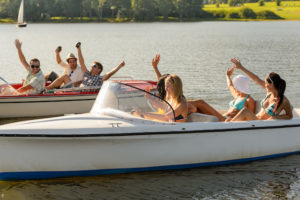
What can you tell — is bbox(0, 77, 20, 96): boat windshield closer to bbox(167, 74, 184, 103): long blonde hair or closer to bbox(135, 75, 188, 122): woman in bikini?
bbox(135, 75, 188, 122): woman in bikini

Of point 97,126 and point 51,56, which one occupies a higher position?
point 97,126

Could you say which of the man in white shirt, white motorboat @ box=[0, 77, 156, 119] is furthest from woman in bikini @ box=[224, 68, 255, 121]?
the man in white shirt

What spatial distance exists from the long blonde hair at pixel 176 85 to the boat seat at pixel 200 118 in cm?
45

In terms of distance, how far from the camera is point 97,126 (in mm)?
7199

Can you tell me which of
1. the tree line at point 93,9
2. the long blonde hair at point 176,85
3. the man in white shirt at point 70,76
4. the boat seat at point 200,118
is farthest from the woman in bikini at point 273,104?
the tree line at point 93,9

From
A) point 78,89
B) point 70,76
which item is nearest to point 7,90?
point 70,76

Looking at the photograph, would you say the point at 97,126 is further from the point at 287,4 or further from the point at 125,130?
the point at 287,4

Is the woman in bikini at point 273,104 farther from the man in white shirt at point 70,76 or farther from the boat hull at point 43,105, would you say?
the boat hull at point 43,105

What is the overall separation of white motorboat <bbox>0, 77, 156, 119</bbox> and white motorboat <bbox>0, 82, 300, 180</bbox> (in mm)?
4947

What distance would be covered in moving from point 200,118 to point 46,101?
5940 millimetres

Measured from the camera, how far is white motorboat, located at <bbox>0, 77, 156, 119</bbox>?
12695 mm

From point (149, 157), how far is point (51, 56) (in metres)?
28.9

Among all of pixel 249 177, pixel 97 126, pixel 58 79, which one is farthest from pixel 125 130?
pixel 58 79

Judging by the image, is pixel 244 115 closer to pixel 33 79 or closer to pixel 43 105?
pixel 33 79
